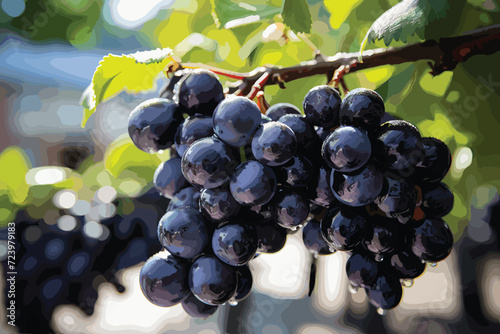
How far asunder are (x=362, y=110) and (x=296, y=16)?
12.5 inches

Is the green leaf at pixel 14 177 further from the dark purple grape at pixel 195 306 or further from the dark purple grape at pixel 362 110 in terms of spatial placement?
the dark purple grape at pixel 362 110

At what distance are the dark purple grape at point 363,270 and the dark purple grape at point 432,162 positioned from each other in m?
0.16

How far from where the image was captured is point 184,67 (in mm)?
813

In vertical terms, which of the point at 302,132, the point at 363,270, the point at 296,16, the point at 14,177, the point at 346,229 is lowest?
the point at 14,177

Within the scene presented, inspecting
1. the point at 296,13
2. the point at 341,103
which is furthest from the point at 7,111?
the point at 341,103

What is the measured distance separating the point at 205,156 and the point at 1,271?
6.02 ft

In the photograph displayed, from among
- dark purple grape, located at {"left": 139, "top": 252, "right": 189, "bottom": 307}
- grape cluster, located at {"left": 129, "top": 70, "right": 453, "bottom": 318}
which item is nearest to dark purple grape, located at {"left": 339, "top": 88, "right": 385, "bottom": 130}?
grape cluster, located at {"left": 129, "top": 70, "right": 453, "bottom": 318}

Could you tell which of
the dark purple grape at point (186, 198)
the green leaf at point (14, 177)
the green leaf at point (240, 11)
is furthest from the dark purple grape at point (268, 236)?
the green leaf at point (14, 177)

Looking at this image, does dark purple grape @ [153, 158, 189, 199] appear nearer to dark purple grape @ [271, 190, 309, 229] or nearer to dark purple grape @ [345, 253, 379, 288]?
dark purple grape @ [271, 190, 309, 229]

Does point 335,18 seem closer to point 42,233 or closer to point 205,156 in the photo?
point 205,156

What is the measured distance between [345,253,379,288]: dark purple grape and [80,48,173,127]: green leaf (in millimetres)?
516

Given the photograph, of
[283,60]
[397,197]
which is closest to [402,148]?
[397,197]

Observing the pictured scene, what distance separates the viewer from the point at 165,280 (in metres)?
0.57

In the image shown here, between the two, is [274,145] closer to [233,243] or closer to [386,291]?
[233,243]
